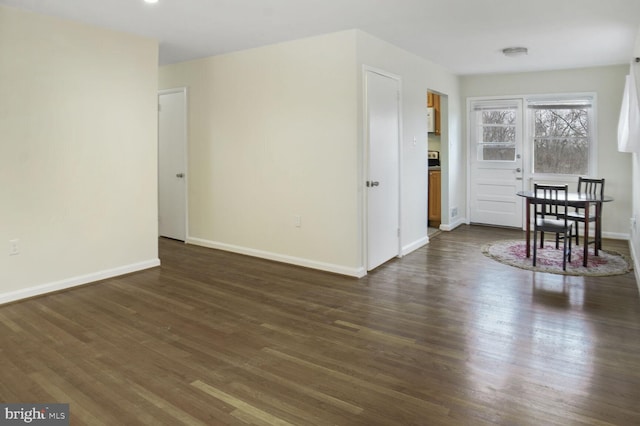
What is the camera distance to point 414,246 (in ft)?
18.7

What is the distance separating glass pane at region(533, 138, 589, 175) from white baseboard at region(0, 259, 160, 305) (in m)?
5.84

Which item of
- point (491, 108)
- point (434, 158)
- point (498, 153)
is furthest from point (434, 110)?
point (498, 153)

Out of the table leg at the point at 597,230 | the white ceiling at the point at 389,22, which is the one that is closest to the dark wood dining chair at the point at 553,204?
the table leg at the point at 597,230

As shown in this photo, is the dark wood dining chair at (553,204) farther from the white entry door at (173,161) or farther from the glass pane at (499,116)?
the white entry door at (173,161)

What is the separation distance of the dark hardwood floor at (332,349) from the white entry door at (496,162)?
2830 mm

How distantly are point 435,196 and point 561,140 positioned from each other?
A: 206 cm

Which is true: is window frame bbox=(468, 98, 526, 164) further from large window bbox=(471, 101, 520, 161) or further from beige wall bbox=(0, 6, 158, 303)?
beige wall bbox=(0, 6, 158, 303)

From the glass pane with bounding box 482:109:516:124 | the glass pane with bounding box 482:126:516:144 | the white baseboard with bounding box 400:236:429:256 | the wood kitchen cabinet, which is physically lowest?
the white baseboard with bounding box 400:236:429:256

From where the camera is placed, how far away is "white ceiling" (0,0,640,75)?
3.60 meters

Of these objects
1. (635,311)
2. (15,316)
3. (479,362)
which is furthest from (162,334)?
(635,311)

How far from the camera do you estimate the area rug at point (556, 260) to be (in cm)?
465

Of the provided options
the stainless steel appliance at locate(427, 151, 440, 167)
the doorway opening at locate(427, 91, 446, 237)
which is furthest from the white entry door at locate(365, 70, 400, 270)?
the stainless steel appliance at locate(427, 151, 440, 167)

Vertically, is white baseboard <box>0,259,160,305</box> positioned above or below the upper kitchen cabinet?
below

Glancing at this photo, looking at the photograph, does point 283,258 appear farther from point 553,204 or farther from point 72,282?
point 553,204
